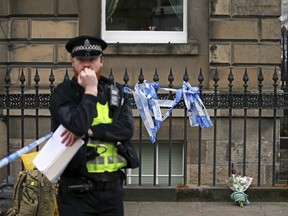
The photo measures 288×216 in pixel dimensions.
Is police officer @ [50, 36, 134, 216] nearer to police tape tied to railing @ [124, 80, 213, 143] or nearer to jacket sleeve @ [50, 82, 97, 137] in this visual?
jacket sleeve @ [50, 82, 97, 137]

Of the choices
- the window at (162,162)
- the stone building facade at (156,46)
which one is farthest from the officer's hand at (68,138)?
the stone building facade at (156,46)

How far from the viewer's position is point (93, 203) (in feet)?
12.4

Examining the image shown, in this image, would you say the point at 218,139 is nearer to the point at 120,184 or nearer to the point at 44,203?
the point at 44,203

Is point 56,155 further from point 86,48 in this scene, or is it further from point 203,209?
point 203,209

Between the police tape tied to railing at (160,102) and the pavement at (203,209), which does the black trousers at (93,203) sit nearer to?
the pavement at (203,209)

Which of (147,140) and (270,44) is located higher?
(270,44)

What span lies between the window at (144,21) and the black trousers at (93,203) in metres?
5.72

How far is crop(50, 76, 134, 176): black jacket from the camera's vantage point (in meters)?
3.63

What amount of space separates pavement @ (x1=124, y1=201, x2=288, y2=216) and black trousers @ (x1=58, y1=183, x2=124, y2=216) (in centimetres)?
283

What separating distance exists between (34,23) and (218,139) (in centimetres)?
340

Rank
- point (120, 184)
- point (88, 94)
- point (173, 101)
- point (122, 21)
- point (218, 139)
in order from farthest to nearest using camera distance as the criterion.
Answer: point (122, 21)
point (218, 139)
point (173, 101)
point (120, 184)
point (88, 94)

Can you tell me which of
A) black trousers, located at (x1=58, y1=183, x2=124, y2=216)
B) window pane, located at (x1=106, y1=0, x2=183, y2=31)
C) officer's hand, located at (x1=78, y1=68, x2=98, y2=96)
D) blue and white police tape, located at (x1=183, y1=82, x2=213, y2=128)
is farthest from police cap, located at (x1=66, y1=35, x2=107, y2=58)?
window pane, located at (x1=106, y1=0, x2=183, y2=31)

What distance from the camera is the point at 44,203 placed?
5199 millimetres

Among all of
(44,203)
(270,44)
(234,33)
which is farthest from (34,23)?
(44,203)
